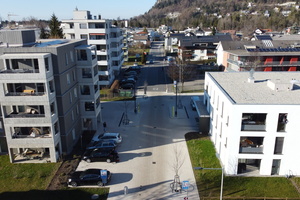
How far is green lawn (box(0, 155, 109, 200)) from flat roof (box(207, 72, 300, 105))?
15615mm

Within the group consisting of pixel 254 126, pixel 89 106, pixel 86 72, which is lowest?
pixel 89 106

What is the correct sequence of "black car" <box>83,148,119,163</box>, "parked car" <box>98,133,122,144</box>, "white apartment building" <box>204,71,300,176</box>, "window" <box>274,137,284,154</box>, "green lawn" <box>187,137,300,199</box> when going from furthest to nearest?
"parked car" <box>98,133,122,144</box>
"black car" <box>83,148,119,163</box>
"window" <box>274,137,284,154</box>
"white apartment building" <box>204,71,300,176</box>
"green lawn" <box>187,137,300,199</box>

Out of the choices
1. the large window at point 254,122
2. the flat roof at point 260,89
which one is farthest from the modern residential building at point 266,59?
the large window at point 254,122

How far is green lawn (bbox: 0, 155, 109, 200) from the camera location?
68.4ft

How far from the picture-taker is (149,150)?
92.3 ft

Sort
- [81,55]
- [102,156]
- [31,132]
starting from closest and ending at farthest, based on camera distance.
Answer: [102,156] < [31,132] < [81,55]

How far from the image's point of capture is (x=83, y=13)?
50562 millimetres

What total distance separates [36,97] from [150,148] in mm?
13184

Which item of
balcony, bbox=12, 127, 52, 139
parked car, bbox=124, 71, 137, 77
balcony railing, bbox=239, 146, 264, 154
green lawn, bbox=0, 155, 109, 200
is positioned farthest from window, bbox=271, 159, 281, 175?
parked car, bbox=124, 71, 137, 77

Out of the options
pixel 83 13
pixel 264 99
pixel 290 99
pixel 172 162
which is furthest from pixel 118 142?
pixel 83 13

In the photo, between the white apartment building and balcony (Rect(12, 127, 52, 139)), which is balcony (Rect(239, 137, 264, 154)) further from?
balcony (Rect(12, 127, 52, 139))

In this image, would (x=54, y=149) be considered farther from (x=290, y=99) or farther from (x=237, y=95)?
(x=290, y=99)

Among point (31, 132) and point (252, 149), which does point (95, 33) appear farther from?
point (252, 149)

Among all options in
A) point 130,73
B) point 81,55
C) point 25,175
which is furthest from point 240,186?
point 130,73
